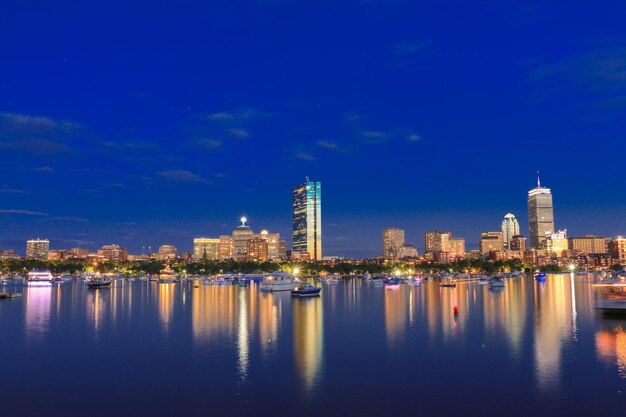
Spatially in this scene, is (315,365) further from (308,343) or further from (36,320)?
(36,320)

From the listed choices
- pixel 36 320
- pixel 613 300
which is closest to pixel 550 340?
pixel 613 300

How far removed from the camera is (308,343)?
48156 millimetres

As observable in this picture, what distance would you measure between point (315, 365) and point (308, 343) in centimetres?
961

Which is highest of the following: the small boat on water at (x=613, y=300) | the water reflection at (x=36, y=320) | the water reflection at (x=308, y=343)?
the small boat on water at (x=613, y=300)

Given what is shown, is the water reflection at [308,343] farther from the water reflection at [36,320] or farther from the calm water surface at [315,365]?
the water reflection at [36,320]

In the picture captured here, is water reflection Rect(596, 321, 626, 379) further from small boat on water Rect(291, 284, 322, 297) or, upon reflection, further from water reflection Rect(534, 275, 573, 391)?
small boat on water Rect(291, 284, 322, 297)

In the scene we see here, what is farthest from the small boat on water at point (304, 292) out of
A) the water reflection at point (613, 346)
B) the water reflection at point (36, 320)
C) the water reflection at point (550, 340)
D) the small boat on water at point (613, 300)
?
the water reflection at point (613, 346)

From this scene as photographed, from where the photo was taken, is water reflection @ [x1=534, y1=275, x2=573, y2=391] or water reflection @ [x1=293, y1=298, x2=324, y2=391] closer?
water reflection @ [x1=534, y1=275, x2=573, y2=391]

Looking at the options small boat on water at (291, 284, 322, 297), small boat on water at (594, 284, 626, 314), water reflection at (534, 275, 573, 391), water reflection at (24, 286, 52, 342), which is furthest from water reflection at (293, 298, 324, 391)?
small boat on water at (594, 284, 626, 314)

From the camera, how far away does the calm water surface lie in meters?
29.1

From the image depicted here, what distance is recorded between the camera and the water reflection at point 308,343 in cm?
3578

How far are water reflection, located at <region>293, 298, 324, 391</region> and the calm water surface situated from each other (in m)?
0.16

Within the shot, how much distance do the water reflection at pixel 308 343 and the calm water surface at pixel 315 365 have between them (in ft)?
0.51

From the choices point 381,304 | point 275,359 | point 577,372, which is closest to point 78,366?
point 275,359
